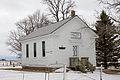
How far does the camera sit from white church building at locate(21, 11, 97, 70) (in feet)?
79.5

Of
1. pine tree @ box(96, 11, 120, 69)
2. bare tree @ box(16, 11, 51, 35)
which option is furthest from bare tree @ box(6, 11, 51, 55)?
pine tree @ box(96, 11, 120, 69)

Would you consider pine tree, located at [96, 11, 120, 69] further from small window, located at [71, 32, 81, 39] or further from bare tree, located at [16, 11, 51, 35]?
bare tree, located at [16, 11, 51, 35]

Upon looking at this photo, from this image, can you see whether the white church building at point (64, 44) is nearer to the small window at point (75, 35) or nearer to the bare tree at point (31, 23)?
the small window at point (75, 35)

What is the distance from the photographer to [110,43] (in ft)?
98.7

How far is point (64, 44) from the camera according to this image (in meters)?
24.7

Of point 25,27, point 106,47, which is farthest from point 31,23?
point 106,47

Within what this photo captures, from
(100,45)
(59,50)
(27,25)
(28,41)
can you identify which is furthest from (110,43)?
(27,25)

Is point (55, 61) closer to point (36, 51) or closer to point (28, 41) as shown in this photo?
point (36, 51)

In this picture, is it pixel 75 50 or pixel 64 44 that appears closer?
pixel 64 44

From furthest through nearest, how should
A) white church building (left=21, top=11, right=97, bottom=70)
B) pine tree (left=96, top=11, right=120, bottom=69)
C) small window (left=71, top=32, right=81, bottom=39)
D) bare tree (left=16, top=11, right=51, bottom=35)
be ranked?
bare tree (left=16, top=11, right=51, bottom=35) < pine tree (left=96, top=11, right=120, bottom=69) < small window (left=71, top=32, right=81, bottom=39) < white church building (left=21, top=11, right=97, bottom=70)

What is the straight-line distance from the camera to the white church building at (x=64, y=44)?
24.2 m

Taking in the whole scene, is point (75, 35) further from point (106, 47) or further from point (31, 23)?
point (31, 23)

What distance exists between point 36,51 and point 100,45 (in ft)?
31.9

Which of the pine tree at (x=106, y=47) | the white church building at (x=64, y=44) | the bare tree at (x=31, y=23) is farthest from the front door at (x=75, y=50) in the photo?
the bare tree at (x=31, y=23)
